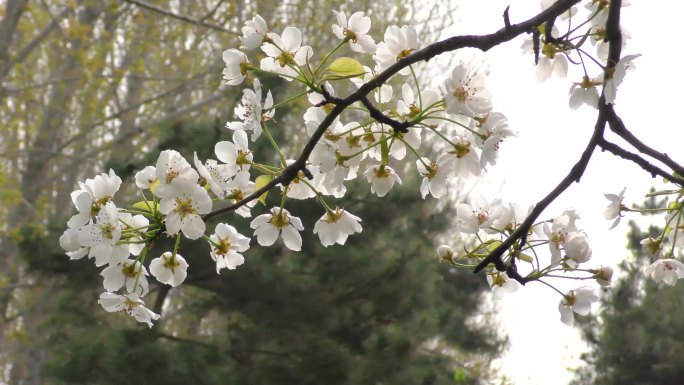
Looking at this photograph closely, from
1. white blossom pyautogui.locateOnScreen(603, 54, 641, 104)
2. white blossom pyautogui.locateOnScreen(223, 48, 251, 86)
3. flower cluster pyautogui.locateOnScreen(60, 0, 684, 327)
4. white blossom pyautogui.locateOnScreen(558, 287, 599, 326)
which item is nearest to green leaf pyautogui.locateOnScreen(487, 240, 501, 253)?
flower cluster pyautogui.locateOnScreen(60, 0, 684, 327)

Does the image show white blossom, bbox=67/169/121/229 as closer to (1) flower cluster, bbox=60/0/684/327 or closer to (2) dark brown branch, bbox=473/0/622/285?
(1) flower cluster, bbox=60/0/684/327

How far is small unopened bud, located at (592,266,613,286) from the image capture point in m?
0.98

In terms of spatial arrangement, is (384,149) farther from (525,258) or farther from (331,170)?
(525,258)

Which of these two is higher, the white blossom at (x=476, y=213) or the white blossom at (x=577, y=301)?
the white blossom at (x=476, y=213)

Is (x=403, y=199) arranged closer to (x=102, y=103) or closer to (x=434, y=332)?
(x=434, y=332)

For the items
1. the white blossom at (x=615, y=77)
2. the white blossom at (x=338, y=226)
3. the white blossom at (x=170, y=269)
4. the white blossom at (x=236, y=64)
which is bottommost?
the white blossom at (x=170, y=269)

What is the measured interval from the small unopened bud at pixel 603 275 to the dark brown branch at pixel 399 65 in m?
0.30

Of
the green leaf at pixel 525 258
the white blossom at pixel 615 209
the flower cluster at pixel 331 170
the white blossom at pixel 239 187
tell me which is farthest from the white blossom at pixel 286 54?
the white blossom at pixel 615 209

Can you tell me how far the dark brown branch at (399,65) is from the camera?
31.9 inches

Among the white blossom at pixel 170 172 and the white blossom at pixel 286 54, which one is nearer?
the white blossom at pixel 170 172

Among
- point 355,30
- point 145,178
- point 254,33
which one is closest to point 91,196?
point 145,178

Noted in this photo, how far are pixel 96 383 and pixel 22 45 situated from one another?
4.63 m

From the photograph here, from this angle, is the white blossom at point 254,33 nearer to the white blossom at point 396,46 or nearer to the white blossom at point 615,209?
the white blossom at point 396,46

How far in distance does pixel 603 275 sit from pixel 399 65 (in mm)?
373
